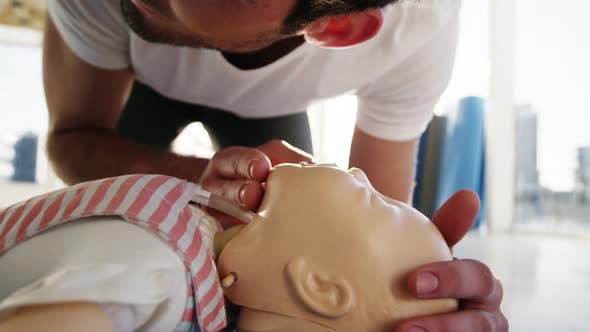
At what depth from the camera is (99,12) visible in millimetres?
1085

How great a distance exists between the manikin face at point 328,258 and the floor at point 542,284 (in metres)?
0.42

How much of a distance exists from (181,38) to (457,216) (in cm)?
68

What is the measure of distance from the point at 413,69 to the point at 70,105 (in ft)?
2.86

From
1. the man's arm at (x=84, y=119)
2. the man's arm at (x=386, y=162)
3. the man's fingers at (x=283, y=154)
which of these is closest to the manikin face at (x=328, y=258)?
the man's fingers at (x=283, y=154)

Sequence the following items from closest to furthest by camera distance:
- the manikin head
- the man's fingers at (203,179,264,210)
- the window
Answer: the man's fingers at (203,179,264,210), the manikin head, the window

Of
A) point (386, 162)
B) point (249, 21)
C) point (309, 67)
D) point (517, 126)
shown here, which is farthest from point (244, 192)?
point (517, 126)

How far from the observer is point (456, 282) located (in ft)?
1.74

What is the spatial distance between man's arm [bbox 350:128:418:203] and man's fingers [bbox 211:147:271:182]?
0.70m

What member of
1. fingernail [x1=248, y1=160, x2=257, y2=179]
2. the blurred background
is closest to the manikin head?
fingernail [x1=248, y1=160, x2=257, y2=179]

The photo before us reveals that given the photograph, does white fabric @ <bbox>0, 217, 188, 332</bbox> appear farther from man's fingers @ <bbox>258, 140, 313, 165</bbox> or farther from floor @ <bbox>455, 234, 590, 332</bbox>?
floor @ <bbox>455, 234, 590, 332</bbox>

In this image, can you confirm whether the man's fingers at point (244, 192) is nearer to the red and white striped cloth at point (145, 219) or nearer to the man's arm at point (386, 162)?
the red and white striped cloth at point (145, 219)

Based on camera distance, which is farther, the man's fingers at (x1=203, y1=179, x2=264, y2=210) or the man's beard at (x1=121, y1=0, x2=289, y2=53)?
the man's beard at (x1=121, y1=0, x2=289, y2=53)

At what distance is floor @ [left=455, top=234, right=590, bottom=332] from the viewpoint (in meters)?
0.92

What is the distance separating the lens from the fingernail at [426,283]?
508 mm
